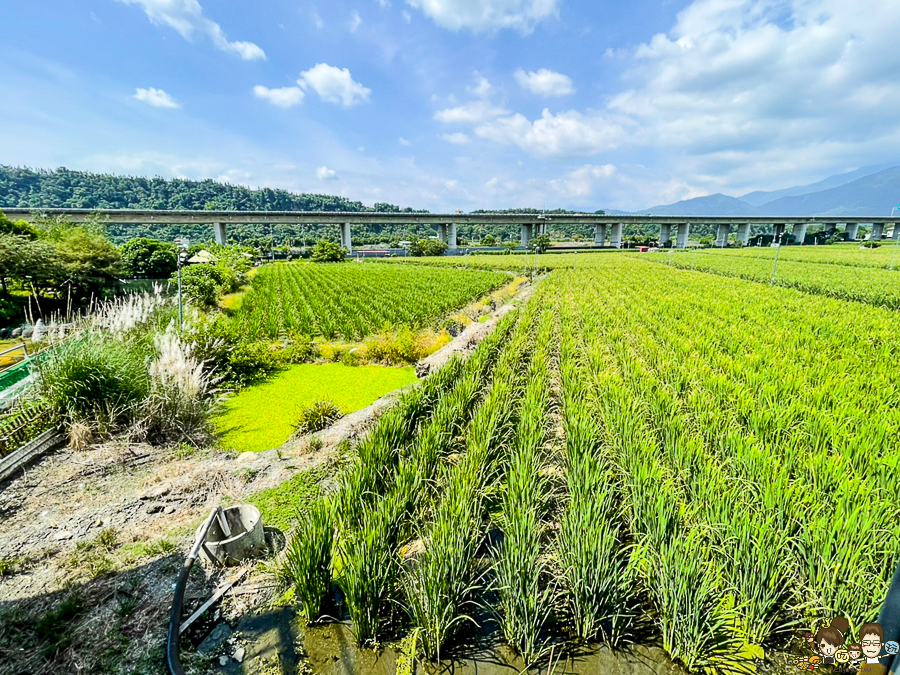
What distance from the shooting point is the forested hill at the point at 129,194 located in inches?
3150

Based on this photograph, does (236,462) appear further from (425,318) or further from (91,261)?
(91,261)

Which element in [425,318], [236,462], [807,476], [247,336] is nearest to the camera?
[807,476]

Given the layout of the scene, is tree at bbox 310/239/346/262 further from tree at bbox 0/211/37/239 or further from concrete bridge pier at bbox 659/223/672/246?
concrete bridge pier at bbox 659/223/672/246

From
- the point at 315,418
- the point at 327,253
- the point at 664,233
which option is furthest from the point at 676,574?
the point at 664,233

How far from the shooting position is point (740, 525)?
281 centimetres

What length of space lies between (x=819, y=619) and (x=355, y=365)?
936 cm

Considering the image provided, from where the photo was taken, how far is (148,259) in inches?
1294

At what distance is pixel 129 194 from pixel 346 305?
116 meters

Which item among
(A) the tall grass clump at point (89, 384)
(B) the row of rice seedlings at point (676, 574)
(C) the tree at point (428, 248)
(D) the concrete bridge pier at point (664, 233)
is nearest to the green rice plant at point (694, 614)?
(B) the row of rice seedlings at point (676, 574)

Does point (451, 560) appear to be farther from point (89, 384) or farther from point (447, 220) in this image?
point (447, 220)

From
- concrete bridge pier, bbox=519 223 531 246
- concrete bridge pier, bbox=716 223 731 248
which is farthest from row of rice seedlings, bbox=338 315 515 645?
concrete bridge pier, bbox=716 223 731 248

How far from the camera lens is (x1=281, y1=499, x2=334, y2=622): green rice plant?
2711 millimetres

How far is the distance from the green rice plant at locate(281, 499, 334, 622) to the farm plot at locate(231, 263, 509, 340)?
9289 millimetres

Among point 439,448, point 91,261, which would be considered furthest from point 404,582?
point 91,261
